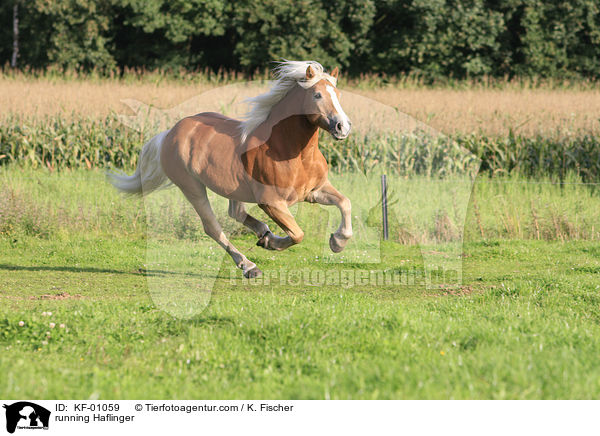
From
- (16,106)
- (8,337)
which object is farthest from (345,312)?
(16,106)

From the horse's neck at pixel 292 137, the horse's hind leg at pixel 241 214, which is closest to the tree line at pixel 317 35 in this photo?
the horse's hind leg at pixel 241 214

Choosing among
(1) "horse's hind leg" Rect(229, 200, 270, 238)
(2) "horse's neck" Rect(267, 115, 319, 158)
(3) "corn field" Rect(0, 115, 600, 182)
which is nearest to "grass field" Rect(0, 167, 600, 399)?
(1) "horse's hind leg" Rect(229, 200, 270, 238)

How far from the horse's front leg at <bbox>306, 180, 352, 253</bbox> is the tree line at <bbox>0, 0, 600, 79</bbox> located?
907 inches

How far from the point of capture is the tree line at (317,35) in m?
29.8

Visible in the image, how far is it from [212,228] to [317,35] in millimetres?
23333

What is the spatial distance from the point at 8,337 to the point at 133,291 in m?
2.67

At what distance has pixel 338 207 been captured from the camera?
6.93 metres

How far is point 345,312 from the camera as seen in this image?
6.11 m

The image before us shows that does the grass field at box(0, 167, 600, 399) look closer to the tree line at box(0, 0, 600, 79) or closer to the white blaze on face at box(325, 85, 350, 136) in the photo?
the white blaze on face at box(325, 85, 350, 136)

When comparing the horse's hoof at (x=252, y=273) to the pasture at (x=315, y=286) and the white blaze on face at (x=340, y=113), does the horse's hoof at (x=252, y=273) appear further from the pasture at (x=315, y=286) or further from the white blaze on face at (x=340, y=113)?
the white blaze on face at (x=340, y=113)

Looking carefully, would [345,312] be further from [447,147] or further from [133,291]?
[447,147]

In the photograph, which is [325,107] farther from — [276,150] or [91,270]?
[91,270]
